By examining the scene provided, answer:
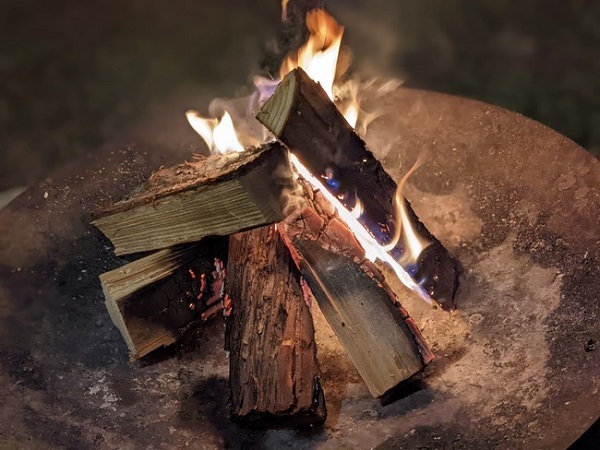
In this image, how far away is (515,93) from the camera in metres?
3.13

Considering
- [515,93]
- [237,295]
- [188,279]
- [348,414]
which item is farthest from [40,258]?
[515,93]

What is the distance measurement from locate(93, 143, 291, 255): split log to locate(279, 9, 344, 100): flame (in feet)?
1.31

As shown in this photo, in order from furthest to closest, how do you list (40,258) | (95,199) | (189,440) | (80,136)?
1. (80,136)
2. (95,199)
3. (40,258)
4. (189,440)

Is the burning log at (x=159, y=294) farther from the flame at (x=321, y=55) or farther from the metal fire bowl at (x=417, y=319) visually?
the flame at (x=321, y=55)

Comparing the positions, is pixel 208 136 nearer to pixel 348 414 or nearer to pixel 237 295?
pixel 237 295

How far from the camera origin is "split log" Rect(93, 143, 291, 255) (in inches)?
63.2

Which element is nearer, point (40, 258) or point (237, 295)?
point (237, 295)

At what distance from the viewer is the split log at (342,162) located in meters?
1.60

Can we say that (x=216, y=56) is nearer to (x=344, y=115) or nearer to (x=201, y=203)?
(x=344, y=115)

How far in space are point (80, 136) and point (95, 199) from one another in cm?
132

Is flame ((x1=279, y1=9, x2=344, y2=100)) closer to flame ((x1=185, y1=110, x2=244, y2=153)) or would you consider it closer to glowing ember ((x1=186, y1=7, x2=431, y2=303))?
glowing ember ((x1=186, y1=7, x2=431, y2=303))

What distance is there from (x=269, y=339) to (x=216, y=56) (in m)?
2.31

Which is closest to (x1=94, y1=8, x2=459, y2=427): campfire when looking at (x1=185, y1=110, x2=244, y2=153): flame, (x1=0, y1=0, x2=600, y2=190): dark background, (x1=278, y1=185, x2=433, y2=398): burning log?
(x1=278, y1=185, x2=433, y2=398): burning log

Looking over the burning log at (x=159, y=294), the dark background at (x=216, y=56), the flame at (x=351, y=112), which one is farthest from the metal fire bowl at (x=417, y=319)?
the dark background at (x=216, y=56)
